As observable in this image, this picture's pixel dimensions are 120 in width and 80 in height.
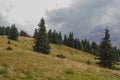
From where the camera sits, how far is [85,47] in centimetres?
18712

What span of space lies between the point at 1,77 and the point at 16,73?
6.10 ft

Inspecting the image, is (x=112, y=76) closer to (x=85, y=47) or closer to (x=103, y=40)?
(x=103, y=40)

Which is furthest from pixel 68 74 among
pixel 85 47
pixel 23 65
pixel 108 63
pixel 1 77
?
pixel 85 47

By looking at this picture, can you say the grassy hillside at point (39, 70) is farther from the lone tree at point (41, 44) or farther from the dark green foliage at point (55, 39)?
the dark green foliage at point (55, 39)

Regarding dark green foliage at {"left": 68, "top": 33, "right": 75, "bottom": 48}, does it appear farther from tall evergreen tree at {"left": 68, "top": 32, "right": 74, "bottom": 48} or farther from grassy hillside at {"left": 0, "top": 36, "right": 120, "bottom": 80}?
grassy hillside at {"left": 0, "top": 36, "right": 120, "bottom": 80}

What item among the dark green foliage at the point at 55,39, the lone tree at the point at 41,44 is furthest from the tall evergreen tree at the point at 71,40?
the lone tree at the point at 41,44

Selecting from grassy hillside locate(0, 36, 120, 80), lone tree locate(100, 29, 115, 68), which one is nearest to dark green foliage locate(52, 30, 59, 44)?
lone tree locate(100, 29, 115, 68)

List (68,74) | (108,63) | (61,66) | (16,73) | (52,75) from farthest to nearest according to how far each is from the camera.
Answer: (108,63) < (61,66) < (68,74) < (52,75) < (16,73)

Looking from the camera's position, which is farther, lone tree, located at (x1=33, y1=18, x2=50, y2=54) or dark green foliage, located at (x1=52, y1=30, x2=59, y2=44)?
dark green foliage, located at (x1=52, y1=30, x2=59, y2=44)

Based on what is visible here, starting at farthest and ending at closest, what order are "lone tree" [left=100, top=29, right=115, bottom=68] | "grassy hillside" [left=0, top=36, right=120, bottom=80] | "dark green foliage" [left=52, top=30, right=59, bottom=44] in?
"dark green foliage" [left=52, top=30, right=59, bottom=44], "lone tree" [left=100, top=29, right=115, bottom=68], "grassy hillside" [left=0, top=36, right=120, bottom=80]

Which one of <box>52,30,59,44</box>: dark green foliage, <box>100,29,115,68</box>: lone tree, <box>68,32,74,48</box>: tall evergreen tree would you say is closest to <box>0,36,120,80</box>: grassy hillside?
<box>100,29,115,68</box>: lone tree

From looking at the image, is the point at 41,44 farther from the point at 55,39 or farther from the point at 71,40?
the point at 71,40

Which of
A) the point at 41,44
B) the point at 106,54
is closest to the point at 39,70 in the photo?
the point at 106,54

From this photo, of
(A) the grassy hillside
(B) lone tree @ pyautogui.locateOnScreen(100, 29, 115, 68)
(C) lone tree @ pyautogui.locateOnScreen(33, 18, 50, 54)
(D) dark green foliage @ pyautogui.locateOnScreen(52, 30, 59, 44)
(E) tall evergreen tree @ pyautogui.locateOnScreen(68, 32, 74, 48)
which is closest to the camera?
(A) the grassy hillside
